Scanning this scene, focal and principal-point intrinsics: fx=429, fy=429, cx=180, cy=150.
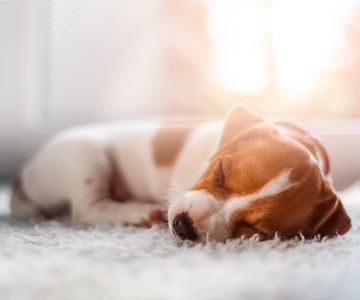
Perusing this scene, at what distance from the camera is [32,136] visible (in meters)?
3.46

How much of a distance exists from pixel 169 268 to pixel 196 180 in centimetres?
76

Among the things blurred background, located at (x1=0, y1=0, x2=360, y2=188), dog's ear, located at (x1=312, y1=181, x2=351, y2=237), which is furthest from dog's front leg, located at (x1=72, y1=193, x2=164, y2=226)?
blurred background, located at (x1=0, y1=0, x2=360, y2=188)

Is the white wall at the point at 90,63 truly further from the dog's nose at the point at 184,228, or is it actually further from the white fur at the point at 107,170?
the dog's nose at the point at 184,228

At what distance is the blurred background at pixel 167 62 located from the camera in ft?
12.0

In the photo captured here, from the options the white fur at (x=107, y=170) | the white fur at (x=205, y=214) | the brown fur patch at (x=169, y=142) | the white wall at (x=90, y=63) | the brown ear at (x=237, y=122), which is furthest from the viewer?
the white wall at (x=90, y=63)

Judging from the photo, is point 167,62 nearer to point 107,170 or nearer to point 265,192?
point 107,170

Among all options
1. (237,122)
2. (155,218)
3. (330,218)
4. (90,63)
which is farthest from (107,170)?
(90,63)

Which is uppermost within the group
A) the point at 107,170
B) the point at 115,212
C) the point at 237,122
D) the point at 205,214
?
the point at 237,122

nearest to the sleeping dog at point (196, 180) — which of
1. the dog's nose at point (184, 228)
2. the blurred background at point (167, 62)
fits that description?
the dog's nose at point (184, 228)

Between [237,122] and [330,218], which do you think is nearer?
[330,218]

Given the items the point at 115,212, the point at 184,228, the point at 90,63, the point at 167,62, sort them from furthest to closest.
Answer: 1. the point at 167,62
2. the point at 90,63
3. the point at 115,212
4. the point at 184,228

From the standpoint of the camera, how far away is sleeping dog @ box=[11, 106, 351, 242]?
1.29 metres

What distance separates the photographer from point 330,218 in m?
1.34

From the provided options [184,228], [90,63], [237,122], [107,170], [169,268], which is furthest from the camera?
[90,63]
